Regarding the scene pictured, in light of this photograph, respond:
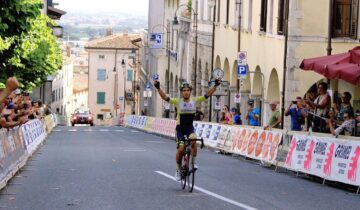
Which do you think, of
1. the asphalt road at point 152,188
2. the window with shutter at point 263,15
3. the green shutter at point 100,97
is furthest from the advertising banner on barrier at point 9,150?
the green shutter at point 100,97

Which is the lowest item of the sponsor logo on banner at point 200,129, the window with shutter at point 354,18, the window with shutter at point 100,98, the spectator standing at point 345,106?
the window with shutter at point 100,98

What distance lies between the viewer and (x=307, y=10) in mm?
39656

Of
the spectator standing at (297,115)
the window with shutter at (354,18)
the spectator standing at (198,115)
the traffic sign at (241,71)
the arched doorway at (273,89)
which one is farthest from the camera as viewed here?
the spectator standing at (198,115)

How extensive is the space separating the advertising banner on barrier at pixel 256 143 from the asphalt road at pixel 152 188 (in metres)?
0.52

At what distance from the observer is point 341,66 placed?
84.4 ft

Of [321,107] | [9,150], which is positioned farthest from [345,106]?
[9,150]

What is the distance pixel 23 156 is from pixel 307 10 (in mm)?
18368

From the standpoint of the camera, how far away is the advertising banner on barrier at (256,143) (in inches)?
1013

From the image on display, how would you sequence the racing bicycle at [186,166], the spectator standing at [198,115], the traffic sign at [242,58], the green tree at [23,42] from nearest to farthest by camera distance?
the racing bicycle at [186,166], the green tree at [23,42], the traffic sign at [242,58], the spectator standing at [198,115]

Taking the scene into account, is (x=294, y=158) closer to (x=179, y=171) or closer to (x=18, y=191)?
(x=179, y=171)

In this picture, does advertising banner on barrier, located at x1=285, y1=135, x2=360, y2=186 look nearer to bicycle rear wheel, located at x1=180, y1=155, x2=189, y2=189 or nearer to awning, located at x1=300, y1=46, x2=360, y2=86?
awning, located at x1=300, y1=46, x2=360, y2=86

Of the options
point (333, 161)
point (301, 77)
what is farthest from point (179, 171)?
point (301, 77)

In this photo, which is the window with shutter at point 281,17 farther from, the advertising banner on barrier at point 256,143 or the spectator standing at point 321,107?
the spectator standing at point 321,107

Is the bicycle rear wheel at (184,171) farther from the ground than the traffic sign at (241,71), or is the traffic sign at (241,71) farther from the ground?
the traffic sign at (241,71)
